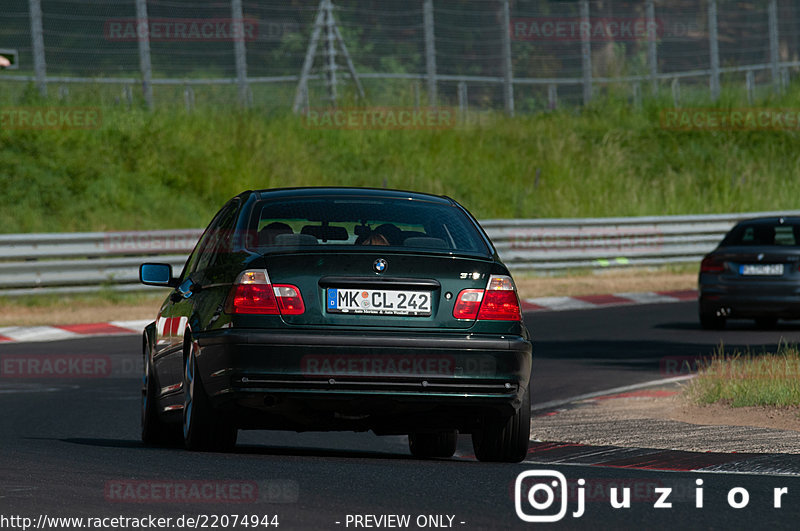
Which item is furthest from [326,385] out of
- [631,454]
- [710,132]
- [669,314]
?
[710,132]

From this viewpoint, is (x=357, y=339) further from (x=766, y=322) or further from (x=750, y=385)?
(x=766, y=322)

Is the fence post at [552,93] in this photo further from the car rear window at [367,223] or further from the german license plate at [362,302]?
the german license plate at [362,302]

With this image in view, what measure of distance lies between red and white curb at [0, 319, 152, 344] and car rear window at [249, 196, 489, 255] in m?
10.7

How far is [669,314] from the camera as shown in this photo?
22.9 meters

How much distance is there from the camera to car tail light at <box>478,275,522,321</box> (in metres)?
8.34

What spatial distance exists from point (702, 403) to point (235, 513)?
627 cm

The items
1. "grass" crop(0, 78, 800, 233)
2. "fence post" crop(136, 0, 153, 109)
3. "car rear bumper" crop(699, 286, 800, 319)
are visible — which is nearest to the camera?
"car rear bumper" crop(699, 286, 800, 319)

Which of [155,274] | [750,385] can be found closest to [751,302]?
[750,385]

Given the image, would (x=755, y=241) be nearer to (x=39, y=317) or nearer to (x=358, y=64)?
(x=39, y=317)

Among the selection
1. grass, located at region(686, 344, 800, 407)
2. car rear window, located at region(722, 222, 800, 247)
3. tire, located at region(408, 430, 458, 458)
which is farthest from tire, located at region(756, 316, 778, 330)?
tire, located at region(408, 430, 458, 458)

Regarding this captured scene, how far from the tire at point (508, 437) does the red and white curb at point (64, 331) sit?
11.0m

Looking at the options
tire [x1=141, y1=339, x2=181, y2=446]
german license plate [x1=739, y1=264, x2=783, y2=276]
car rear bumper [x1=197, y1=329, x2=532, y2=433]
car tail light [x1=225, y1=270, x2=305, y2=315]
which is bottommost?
german license plate [x1=739, y1=264, x2=783, y2=276]

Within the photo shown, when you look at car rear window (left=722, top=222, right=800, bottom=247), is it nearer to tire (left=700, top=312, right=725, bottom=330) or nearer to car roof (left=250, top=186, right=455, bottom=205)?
tire (left=700, top=312, right=725, bottom=330)

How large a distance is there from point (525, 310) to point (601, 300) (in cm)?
207
